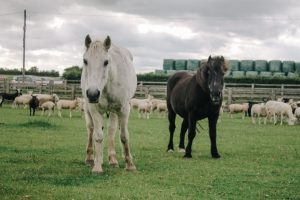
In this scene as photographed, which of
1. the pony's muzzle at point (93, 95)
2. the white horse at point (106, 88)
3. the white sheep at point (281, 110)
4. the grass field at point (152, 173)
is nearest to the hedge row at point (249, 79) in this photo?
the white sheep at point (281, 110)

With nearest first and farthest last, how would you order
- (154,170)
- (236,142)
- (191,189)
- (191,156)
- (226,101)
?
(191,189) < (154,170) < (191,156) < (236,142) < (226,101)

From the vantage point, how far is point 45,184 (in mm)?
7746

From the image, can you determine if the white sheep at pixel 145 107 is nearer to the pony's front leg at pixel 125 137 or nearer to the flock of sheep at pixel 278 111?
the flock of sheep at pixel 278 111

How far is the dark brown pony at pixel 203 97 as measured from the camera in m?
11.3

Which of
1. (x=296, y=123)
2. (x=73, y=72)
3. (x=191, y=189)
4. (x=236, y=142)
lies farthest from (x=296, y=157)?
(x=73, y=72)

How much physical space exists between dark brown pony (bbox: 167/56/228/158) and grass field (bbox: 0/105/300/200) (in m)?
0.67

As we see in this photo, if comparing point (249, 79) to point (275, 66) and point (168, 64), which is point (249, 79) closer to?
point (275, 66)

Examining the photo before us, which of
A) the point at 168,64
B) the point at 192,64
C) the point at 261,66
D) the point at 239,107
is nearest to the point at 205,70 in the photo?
the point at 239,107

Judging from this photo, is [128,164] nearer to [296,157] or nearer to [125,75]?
[125,75]

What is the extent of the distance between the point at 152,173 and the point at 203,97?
3.23 m

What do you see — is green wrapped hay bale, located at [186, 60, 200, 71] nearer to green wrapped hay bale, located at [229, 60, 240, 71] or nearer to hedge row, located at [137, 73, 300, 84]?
green wrapped hay bale, located at [229, 60, 240, 71]

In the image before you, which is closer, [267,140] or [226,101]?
[267,140]

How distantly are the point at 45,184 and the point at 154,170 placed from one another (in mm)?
2506

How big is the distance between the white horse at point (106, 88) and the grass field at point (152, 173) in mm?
438
